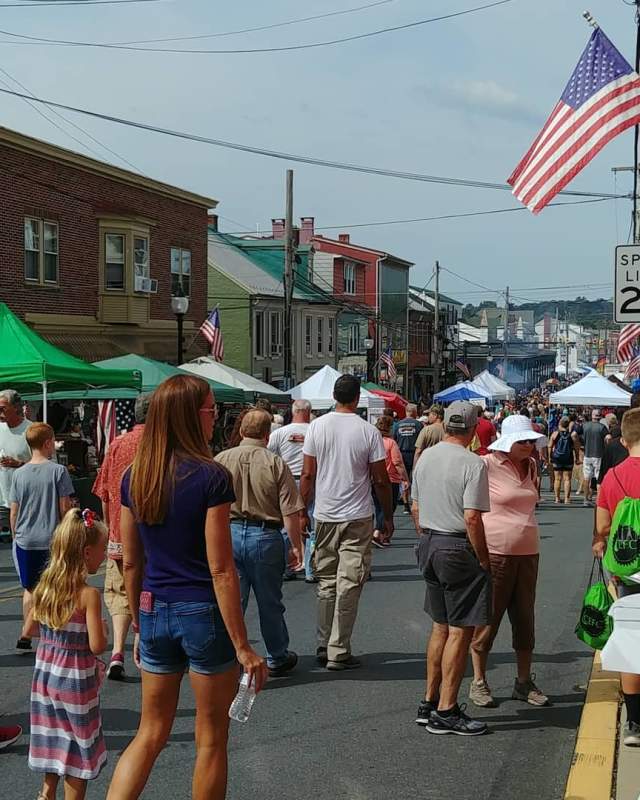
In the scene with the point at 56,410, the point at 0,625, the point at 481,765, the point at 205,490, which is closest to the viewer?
the point at 205,490

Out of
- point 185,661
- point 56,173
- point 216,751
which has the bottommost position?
point 216,751

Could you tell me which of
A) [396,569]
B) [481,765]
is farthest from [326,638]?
[396,569]

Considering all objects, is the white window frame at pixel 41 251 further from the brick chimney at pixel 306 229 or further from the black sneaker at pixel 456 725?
the brick chimney at pixel 306 229

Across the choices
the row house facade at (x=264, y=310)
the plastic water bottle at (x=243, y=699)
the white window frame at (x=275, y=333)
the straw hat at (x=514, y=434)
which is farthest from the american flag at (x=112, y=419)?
the white window frame at (x=275, y=333)

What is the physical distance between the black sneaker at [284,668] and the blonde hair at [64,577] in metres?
2.93

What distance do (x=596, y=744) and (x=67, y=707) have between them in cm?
289

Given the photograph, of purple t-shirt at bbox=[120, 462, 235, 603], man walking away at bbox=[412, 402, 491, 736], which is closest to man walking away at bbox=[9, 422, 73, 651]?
man walking away at bbox=[412, 402, 491, 736]

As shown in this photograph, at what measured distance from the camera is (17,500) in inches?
300

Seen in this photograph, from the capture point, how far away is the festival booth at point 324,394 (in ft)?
79.5

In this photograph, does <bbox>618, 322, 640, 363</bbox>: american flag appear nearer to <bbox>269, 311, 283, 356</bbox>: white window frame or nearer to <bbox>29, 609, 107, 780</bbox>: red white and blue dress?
<bbox>269, 311, 283, 356</bbox>: white window frame

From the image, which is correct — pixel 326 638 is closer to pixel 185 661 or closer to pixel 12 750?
pixel 12 750

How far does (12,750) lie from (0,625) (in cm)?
341

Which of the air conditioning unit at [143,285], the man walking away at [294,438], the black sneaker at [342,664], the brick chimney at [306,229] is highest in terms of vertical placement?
the brick chimney at [306,229]

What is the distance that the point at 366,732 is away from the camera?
607 centimetres
